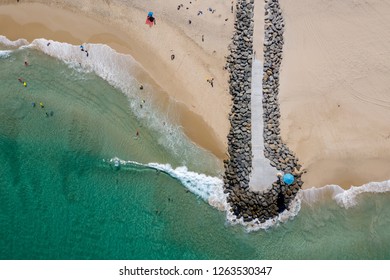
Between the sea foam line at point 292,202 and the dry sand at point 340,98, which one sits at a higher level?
the dry sand at point 340,98

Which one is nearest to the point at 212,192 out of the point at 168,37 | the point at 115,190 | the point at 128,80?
the point at 115,190

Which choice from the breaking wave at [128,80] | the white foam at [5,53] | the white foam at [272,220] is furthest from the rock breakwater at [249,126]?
the white foam at [5,53]

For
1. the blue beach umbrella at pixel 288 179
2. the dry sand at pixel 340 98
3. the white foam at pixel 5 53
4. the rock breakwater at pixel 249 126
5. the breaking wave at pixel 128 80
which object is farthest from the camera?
the white foam at pixel 5 53

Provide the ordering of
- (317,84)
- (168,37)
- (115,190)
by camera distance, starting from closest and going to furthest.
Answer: (317,84) → (115,190) → (168,37)

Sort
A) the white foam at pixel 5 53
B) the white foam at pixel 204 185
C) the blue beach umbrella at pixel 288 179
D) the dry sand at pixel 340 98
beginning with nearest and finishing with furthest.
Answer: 1. the blue beach umbrella at pixel 288 179
2. the dry sand at pixel 340 98
3. the white foam at pixel 204 185
4. the white foam at pixel 5 53

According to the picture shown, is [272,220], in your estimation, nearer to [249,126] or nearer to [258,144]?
[258,144]

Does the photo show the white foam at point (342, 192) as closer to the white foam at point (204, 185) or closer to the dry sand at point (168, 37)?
the white foam at point (204, 185)
